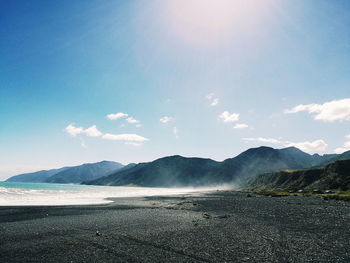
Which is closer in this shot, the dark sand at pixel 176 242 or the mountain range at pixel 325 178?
the dark sand at pixel 176 242

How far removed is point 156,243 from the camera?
15922 millimetres

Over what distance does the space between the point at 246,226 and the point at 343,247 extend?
8253 millimetres

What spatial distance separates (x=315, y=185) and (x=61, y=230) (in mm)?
A: 110372

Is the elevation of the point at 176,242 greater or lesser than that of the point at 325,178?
lesser

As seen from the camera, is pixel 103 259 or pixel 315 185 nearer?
pixel 103 259

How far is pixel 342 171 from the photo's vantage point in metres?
99.3

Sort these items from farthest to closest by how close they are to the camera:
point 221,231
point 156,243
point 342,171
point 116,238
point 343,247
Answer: point 342,171
point 221,231
point 116,238
point 156,243
point 343,247

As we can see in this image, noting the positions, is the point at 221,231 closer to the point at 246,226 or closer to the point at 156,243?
the point at 246,226

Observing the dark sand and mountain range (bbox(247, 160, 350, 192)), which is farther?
mountain range (bbox(247, 160, 350, 192))

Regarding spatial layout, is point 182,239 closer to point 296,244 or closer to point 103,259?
point 103,259

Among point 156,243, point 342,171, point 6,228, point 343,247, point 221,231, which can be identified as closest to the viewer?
point 343,247

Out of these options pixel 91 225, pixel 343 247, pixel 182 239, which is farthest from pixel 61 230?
pixel 343 247

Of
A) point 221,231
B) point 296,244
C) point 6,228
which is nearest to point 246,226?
point 221,231

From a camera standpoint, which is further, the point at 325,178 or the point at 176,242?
the point at 325,178
